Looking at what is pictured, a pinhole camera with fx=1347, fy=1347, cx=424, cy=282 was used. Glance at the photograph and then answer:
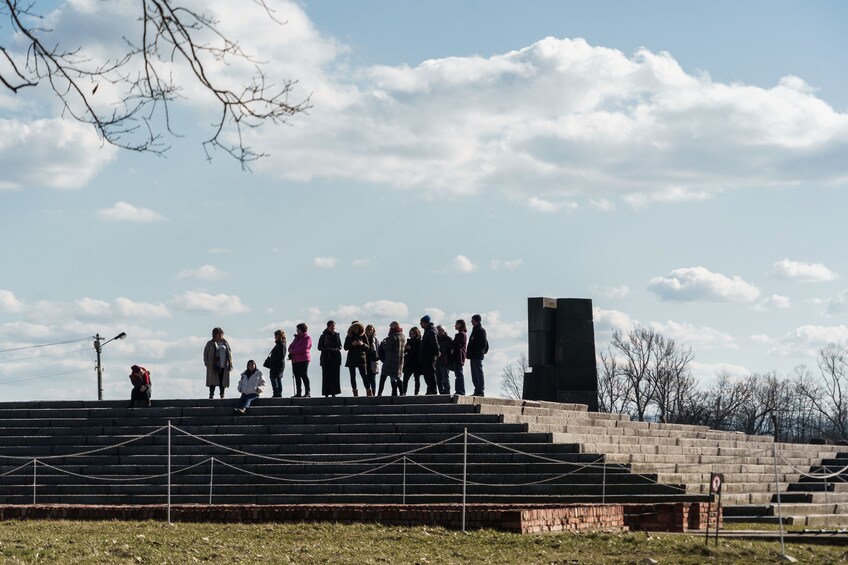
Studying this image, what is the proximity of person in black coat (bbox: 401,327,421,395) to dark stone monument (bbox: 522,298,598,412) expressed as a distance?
4.79 meters

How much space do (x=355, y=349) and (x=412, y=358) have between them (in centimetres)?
124

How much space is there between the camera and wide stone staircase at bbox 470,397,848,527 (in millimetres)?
20531

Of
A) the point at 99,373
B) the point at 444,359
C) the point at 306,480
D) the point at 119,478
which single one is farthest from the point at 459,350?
the point at 99,373

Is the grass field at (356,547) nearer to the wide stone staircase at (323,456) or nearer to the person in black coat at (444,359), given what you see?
the wide stone staircase at (323,456)

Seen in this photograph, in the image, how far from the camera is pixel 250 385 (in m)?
23.5

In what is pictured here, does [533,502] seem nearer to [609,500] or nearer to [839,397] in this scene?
[609,500]

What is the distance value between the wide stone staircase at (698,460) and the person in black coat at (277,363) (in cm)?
398

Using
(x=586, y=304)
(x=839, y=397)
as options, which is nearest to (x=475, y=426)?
(x=586, y=304)

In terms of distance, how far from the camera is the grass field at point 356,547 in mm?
13367

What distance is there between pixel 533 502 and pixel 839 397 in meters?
74.7

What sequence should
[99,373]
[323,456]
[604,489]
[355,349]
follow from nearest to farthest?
[604,489] → [323,456] → [355,349] → [99,373]

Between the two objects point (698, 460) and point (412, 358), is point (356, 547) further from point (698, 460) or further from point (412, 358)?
point (412, 358)

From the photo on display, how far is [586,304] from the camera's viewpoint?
29.9 m

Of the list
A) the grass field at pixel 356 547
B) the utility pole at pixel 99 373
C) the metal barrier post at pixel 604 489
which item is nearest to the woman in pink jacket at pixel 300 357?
the metal barrier post at pixel 604 489
